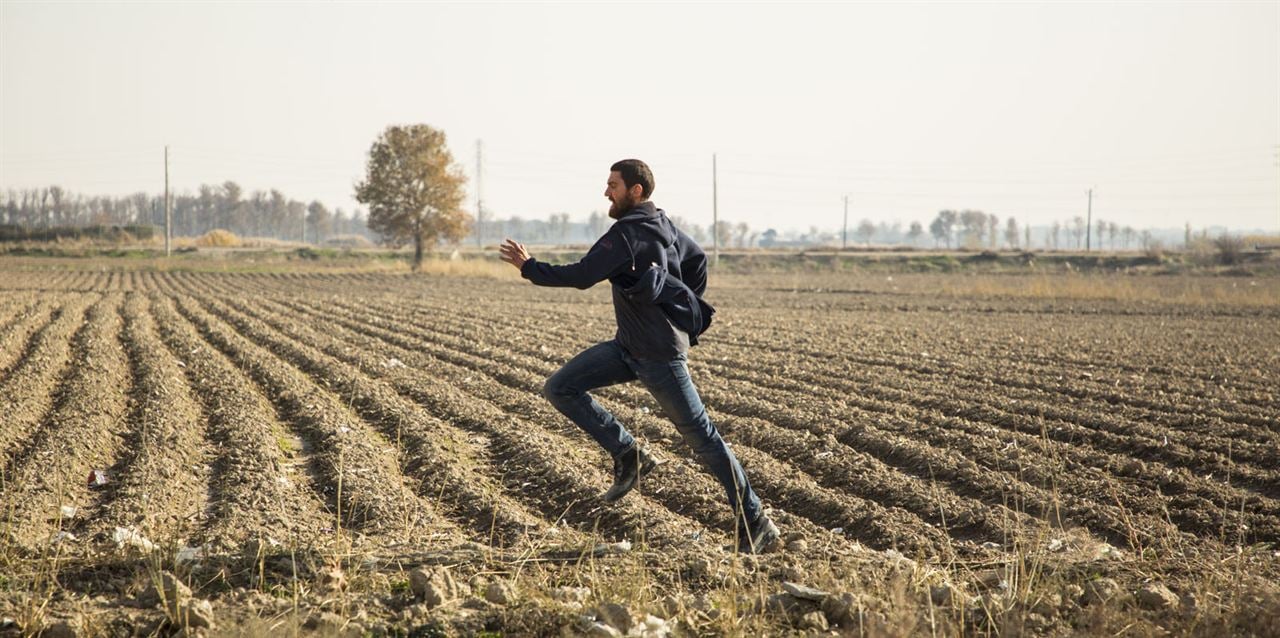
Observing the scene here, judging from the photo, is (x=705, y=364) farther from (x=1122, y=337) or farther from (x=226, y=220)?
(x=226, y=220)

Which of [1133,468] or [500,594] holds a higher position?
[500,594]

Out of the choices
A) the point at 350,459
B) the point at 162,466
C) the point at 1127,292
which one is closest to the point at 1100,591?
the point at 350,459

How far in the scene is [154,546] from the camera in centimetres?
523

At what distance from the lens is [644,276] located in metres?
5.49

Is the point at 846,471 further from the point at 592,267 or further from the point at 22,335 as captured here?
the point at 22,335

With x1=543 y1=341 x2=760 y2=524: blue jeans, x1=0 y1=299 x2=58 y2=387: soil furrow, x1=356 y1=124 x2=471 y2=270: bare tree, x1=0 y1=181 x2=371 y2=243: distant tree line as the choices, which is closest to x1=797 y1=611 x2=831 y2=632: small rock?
x1=543 y1=341 x2=760 y2=524: blue jeans

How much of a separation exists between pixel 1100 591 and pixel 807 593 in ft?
4.41

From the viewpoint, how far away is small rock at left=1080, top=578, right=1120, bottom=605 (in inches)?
189

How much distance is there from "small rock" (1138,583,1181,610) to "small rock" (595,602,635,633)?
7.59 feet

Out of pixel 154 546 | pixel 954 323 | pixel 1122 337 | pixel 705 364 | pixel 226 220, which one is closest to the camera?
pixel 154 546

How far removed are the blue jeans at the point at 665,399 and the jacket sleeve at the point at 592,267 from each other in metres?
0.55

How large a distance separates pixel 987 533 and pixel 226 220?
15363 cm

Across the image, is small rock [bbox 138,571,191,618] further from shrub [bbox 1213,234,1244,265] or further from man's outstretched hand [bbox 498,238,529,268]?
shrub [bbox 1213,234,1244,265]

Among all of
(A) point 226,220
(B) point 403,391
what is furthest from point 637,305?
(A) point 226,220
